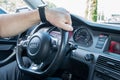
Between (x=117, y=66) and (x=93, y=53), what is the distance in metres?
0.24

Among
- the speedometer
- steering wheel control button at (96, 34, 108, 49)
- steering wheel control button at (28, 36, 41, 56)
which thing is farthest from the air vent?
steering wheel control button at (28, 36, 41, 56)

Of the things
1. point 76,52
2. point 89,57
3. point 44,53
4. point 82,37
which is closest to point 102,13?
point 82,37

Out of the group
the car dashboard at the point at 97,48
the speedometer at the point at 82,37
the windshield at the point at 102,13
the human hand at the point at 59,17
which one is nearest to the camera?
the human hand at the point at 59,17

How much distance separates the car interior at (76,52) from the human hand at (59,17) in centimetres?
9

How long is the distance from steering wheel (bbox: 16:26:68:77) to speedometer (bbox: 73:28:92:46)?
28 cm

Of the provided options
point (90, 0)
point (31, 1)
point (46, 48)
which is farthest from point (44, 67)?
point (90, 0)

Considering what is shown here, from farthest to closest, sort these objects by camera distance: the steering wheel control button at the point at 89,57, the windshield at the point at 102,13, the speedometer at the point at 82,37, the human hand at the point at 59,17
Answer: the windshield at the point at 102,13 → the speedometer at the point at 82,37 → the steering wheel control button at the point at 89,57 → the human hand at the point at 59,17

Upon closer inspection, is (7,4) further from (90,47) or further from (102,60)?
(102,60)

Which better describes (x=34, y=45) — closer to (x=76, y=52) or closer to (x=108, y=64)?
(x=76, y=52)

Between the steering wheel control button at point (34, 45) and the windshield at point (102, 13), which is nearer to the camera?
the steering wheel control button at point (34, 45)

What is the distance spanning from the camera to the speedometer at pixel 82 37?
188 centimetres

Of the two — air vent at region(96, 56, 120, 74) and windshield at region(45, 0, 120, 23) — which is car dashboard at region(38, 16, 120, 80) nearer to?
air vent at region(96, 56, 120, 74)

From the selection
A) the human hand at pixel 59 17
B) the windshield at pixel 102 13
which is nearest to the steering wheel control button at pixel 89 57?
the human hand at pixel 59 17

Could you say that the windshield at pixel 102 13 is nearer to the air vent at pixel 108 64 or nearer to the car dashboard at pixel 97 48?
the car dashboard at pixel 97 48
